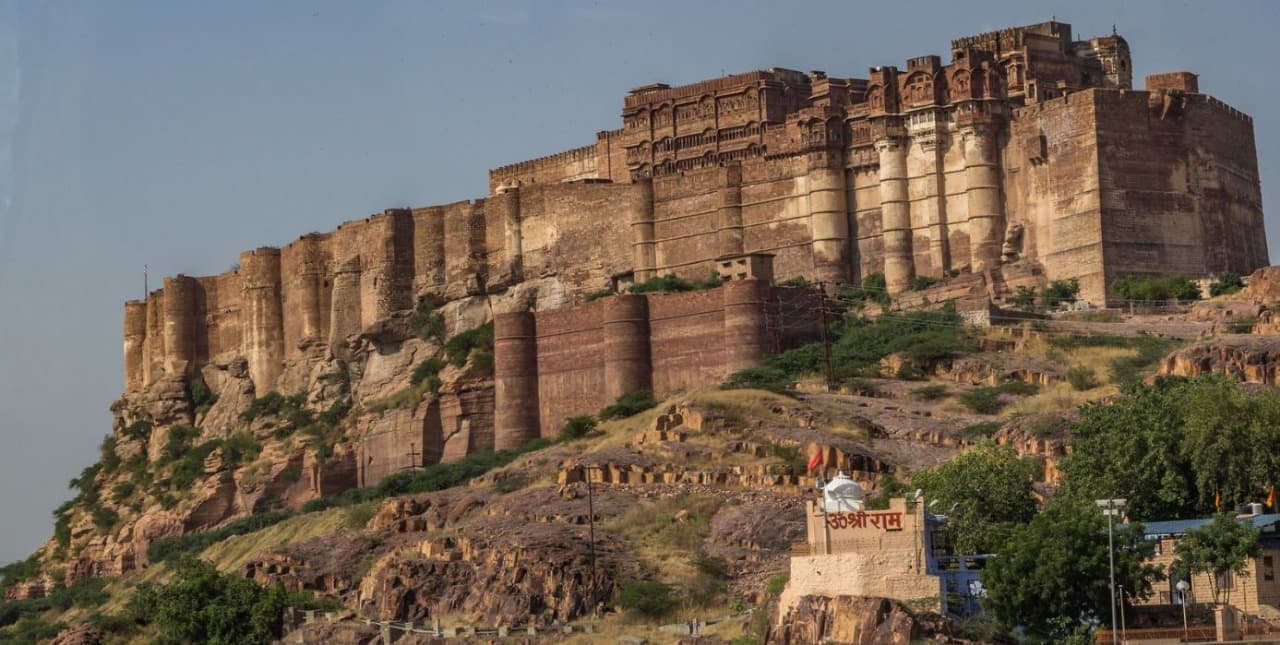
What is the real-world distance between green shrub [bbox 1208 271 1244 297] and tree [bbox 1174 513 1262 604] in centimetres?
3650

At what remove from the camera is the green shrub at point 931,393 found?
271ft

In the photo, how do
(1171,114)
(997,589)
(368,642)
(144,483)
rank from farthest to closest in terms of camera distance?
(144,483) → (1171,114) → (368,642) → (997,589)

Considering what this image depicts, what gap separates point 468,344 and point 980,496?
40.1 m

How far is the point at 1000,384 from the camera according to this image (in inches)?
3263

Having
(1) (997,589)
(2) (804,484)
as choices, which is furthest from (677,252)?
(1) (997,589)

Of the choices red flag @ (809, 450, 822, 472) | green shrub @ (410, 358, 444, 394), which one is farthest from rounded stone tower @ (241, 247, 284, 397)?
red flag @ (809, 450, 822, 472)

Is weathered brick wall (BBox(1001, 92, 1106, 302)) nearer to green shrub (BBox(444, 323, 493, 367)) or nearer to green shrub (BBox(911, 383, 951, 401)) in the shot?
green shrub (BBox(911, 383, 951, 401))

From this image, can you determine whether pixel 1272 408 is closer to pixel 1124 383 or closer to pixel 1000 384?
pixel 1124 383

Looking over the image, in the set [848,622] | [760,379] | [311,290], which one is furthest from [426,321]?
[848,622]

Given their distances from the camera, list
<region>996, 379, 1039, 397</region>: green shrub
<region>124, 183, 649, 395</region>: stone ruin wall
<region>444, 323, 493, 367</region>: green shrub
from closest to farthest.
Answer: <region>996, 379, 1039, 397</region>: green shrub, <region>444, 323, 493, 367</region>: green shrub, <region>124, 183, 649, 395</region>: stone ruin wall

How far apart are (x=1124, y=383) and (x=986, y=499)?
1636 cm

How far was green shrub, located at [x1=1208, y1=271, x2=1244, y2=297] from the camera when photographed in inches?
3477

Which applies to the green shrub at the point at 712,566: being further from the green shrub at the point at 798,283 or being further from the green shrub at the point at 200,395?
the green shrub at the point at 200,395

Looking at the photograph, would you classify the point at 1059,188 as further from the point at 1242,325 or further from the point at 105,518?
the point at 105,518
